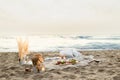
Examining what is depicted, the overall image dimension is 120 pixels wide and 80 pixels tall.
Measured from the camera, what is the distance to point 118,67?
11.4 m

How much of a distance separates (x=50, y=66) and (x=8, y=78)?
7.85ft

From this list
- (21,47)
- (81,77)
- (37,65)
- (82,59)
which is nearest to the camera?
(81,77)

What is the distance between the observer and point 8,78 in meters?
9.74

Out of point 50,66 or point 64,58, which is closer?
point 50,66

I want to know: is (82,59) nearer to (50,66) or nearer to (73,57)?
(73,57)

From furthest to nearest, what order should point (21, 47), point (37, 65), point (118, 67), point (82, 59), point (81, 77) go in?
point (82, 59) → point (21, 47) → point (118, 67) → point (37, 65) → point (81, 77)

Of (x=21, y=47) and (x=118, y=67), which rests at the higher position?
(x=21, y=47)

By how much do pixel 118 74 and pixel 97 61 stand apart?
2909mm

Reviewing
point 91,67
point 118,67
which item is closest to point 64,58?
point 91,67

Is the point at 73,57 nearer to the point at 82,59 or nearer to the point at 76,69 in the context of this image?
the point at 82,59

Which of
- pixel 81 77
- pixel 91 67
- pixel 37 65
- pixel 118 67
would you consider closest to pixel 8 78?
pixel 37 65

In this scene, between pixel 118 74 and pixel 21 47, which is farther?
pixel 21 47

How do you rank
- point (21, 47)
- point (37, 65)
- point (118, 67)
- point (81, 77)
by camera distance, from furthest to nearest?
point (21, 47) < point (118, 67) < point (37, 65) < point (81, 77)

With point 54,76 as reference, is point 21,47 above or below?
above
